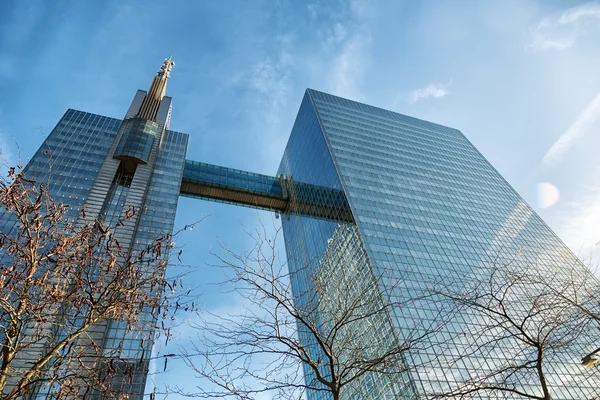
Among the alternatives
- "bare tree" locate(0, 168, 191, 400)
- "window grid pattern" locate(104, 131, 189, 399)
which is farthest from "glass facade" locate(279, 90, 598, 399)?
"bare tree" locate(0, 168, 191, 400)

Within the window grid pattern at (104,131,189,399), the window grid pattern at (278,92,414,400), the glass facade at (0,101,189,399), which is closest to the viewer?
the window grid pattern at (278,92,414,400)

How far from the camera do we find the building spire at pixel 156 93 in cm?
7425

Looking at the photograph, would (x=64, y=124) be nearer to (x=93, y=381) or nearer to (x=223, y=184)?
(x=223, y=184)

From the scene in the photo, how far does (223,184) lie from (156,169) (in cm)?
1408

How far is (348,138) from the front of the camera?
235 ft

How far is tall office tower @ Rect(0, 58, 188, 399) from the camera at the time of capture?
2053 inches

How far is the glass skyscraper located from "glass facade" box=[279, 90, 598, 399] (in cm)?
26

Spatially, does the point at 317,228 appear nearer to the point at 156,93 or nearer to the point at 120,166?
the point at 120,166

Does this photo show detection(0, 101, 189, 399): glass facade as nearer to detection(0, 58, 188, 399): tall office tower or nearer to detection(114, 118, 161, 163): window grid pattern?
detection(0, 58, 188, 399): tall office tower

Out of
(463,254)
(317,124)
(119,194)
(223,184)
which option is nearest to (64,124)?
(119,194)

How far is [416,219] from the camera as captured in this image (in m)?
57.9

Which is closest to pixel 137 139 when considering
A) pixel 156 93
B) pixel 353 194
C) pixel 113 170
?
pixel 113 170

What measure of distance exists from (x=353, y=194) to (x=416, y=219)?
10.7 meters

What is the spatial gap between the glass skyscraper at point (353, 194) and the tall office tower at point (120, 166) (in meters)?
0.23
